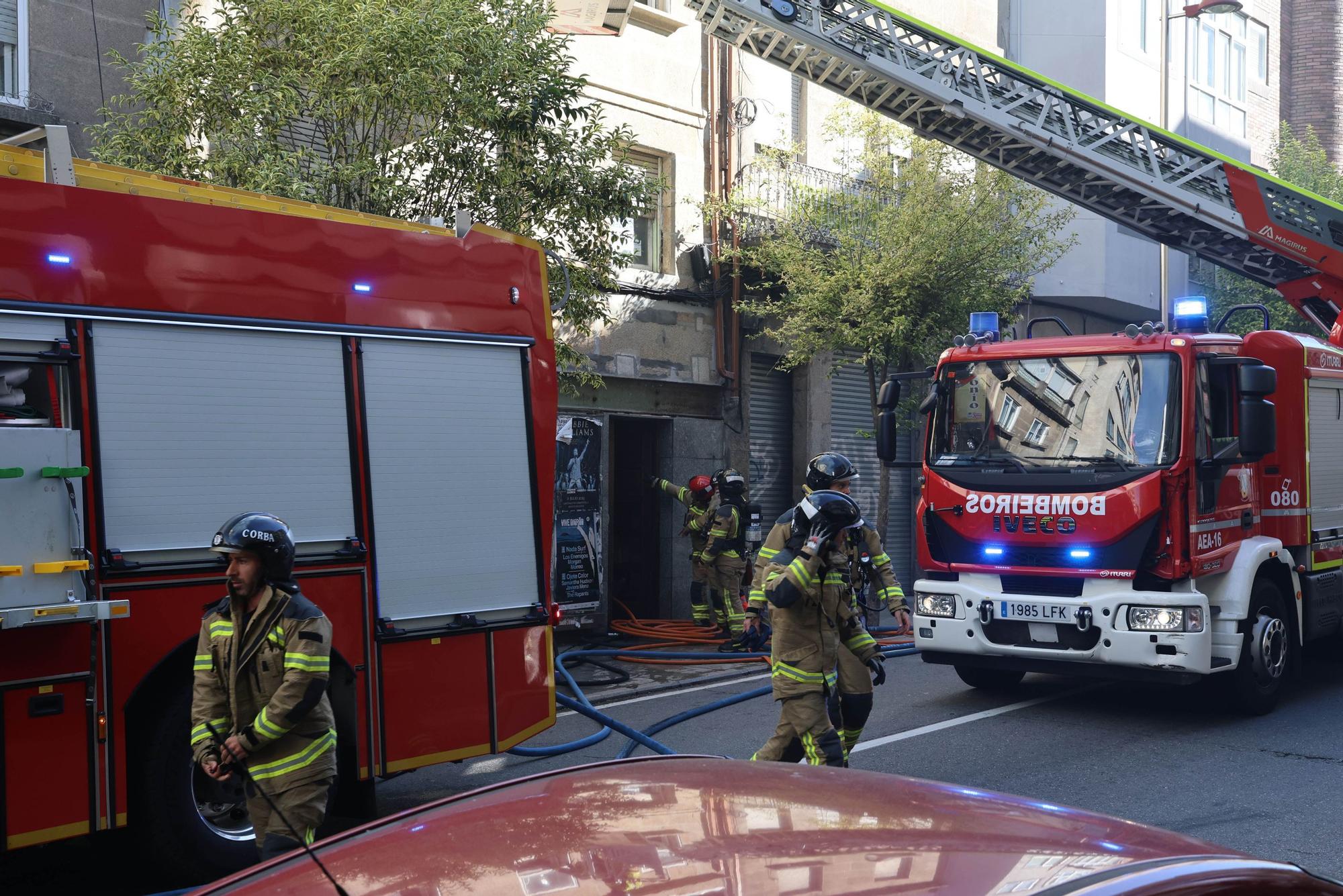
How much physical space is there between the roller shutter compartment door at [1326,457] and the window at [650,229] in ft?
27.0

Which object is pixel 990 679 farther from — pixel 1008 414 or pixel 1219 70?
pixel 1219 70

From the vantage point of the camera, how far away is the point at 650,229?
16625mm

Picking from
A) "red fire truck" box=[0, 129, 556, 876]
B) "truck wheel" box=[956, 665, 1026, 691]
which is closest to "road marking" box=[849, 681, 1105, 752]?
"truck wheel" box=[956, 665, 1026, 691]

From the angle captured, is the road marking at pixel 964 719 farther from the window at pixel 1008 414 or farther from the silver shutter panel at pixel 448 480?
the silver shutter panel at pixel 448 480

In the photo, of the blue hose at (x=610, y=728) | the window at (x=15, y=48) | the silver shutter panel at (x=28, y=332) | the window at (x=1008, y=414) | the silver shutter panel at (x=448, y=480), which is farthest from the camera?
the window at (x=15, y=48)

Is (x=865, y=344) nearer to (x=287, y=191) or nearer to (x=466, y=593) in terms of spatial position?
(x=287, y=191)

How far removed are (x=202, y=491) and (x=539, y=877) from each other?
14.0 feet

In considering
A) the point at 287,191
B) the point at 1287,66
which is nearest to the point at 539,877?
the point at 287,191

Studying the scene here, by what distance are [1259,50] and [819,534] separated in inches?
1068

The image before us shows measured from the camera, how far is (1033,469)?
9.22 meters

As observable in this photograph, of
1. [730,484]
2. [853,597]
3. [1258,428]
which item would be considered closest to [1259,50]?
[730,484]

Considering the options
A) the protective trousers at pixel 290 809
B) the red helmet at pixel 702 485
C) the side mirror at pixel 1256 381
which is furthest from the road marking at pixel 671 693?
the protective trousers at pixel 290 809

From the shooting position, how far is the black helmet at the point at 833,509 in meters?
6.12

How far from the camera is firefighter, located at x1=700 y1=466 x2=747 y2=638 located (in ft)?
44.4
